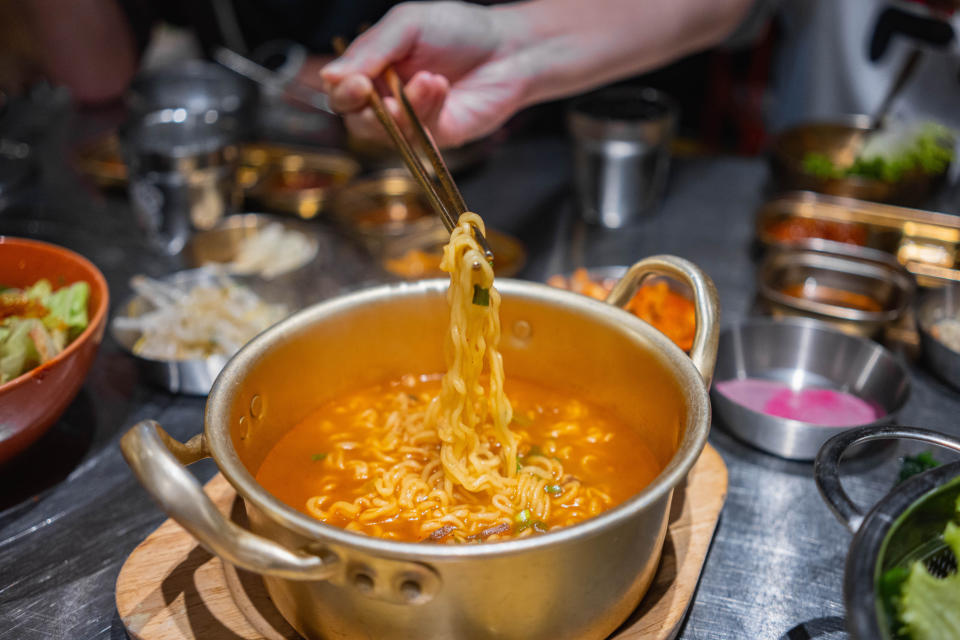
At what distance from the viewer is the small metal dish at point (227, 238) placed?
352cm

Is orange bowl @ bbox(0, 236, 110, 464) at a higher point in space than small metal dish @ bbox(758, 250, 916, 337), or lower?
higher

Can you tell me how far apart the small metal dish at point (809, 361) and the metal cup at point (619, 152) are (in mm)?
1389

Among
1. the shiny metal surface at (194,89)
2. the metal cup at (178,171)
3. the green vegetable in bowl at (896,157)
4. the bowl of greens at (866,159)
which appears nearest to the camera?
the metal cup at (178,171)

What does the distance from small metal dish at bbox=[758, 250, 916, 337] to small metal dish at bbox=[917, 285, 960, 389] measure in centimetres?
8

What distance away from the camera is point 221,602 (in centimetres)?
169

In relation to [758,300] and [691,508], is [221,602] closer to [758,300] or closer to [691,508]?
[691,508]

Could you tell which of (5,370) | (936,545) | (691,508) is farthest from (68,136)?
(936,545)

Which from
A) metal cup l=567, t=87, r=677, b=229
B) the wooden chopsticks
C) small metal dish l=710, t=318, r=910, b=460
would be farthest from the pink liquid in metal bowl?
metal cup l=567, t=87, r=677, b=229

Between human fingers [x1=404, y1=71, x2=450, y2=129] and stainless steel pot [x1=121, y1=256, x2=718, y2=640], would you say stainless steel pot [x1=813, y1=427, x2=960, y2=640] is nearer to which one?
stainless steel pot [x1=121, y1=256, x2=718, y2=640]

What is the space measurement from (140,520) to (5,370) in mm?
583

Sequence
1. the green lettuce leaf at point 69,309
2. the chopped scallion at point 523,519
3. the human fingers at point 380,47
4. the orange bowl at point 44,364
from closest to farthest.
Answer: the chopped scallion at point 523,519 < the orange bowl at point 44,364 < the green lettuce leaf at point 69,309 < the human fingers at point 380,47

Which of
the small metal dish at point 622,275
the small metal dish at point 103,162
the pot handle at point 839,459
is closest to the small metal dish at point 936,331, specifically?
the small metal dish at point 622,275

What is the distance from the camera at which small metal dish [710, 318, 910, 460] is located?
2.55 meters

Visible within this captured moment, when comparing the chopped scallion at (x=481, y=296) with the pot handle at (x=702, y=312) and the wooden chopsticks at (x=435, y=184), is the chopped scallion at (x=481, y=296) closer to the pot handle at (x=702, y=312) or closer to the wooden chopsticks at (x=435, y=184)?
the wooden chopsticks at (x=435, y=184)
